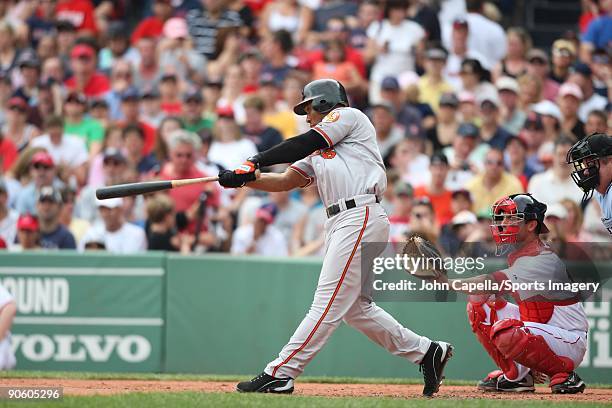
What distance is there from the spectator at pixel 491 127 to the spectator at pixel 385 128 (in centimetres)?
91

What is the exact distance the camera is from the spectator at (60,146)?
13.2m

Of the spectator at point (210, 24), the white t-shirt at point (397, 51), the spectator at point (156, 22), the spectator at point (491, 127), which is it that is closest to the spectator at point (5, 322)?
the spectator at point (491, 127)

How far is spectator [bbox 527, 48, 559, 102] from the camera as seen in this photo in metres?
13.2

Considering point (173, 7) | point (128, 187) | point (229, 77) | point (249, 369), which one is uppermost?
point (173, 7)

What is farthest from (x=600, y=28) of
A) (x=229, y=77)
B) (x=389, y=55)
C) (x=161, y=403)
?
(x=161, y=403)

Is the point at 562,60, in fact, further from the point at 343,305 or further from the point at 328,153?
the point at 343,305

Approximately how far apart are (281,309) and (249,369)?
0.61 meters

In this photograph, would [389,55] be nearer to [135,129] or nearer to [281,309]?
[135,129]

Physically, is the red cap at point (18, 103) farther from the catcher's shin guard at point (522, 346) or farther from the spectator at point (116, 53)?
the catcher's shin guard at point (522, 346)

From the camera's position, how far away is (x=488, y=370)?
32.8 feet

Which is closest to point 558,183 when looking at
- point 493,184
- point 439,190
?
point 493,184

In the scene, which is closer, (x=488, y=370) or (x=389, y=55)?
(x=488, y=370)

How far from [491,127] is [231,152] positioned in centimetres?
286

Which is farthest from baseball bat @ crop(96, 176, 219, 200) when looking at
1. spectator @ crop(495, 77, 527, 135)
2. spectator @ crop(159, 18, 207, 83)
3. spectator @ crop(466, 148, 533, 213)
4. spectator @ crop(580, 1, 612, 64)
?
spectator @ crop(580, 1, 612, 64)
